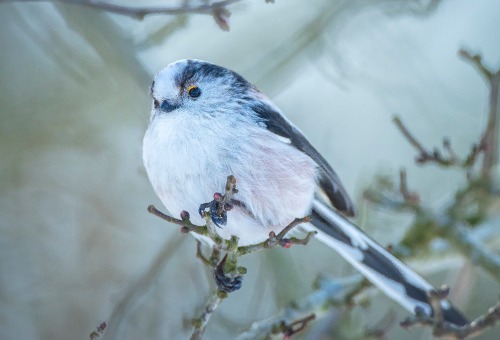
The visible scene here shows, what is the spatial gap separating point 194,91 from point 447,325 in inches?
54.5

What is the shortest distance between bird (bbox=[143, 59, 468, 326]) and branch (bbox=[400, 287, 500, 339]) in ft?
1.14

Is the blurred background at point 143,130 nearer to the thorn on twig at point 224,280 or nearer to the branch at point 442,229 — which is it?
the branch at point 442,229

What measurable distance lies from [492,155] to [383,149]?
3.08 meters

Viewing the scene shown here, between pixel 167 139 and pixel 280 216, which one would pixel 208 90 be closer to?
pixel 167 139

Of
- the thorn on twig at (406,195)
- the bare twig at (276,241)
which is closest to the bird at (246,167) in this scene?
the bare twig at (276,241)

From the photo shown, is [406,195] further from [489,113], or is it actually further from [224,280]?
[224,280]

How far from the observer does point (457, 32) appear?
630 cm

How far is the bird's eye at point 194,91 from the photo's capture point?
9.84 feet

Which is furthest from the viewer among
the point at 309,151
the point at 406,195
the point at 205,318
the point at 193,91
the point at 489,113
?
the point at 406,195

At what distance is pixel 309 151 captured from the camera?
328 centimetres

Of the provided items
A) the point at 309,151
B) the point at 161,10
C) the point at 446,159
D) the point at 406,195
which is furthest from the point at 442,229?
the point at 161,10

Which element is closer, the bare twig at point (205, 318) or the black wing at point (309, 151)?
the bare twig at point (205, 318)

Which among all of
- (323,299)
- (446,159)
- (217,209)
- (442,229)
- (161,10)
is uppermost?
(161,10)

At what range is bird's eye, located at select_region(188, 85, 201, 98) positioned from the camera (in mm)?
3000
